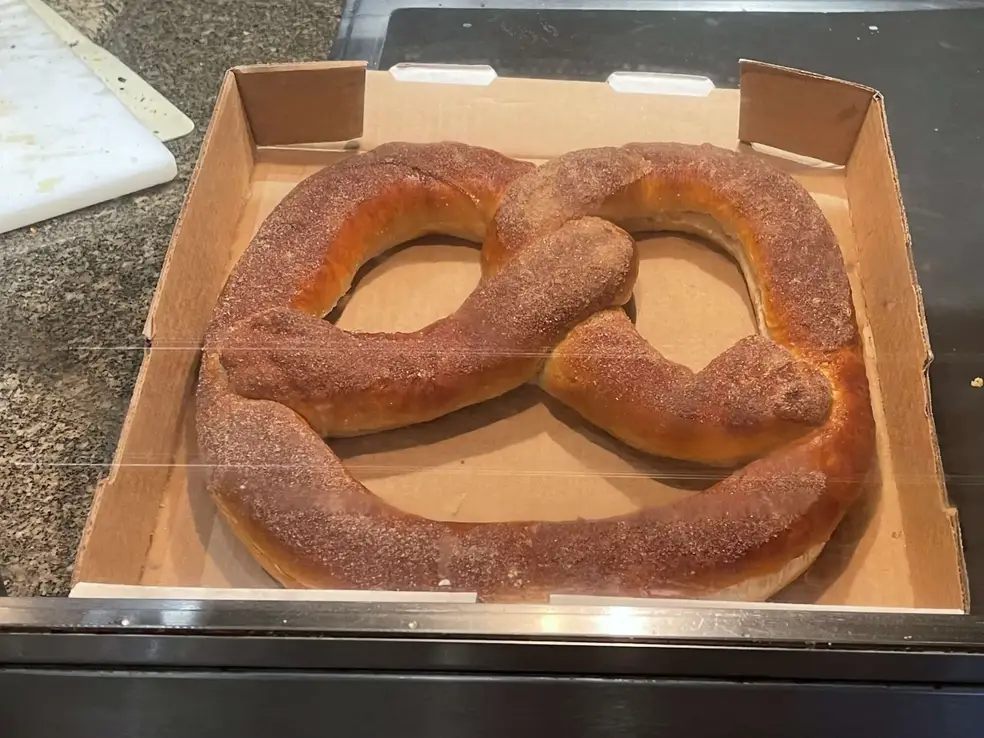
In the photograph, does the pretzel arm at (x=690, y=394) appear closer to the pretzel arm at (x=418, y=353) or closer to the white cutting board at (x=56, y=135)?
the pretzel arm at (x=418, y=353)

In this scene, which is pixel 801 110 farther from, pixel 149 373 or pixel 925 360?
pixel 149 373

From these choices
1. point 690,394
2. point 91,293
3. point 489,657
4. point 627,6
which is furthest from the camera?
point 627,6

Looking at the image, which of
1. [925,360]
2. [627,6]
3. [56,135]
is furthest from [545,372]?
[627,6]

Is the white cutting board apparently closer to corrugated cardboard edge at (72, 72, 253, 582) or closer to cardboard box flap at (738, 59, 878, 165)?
corrugated cardboard edge at (72, 72, 253, 582)

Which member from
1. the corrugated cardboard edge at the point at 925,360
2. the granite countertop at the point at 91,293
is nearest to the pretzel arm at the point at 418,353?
the granite countertop at the point at 91,293

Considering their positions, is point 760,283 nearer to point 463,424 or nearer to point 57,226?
point 463,424
